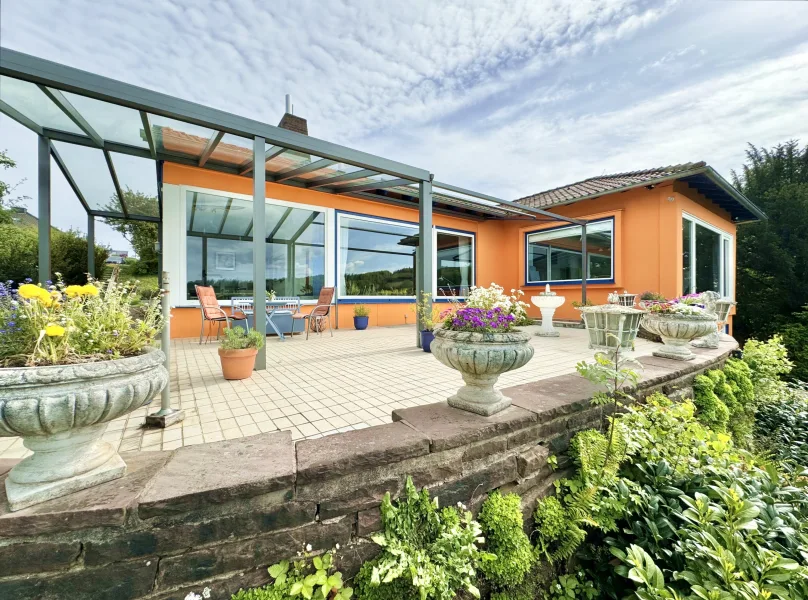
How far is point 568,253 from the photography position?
826 centimetres

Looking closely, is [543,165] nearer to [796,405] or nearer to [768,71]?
[768,71]

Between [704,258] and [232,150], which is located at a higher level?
[232,150]

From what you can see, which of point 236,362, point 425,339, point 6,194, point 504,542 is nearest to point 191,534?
point 504,542

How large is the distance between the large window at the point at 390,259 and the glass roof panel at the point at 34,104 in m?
4.22

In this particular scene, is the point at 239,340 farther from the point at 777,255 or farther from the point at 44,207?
the point at 777,255

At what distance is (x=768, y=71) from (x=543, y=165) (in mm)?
5114

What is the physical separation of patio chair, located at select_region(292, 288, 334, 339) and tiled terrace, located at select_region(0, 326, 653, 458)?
4.00 feet

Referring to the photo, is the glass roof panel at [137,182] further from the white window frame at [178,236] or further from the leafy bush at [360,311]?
the leafy bush at [360,311]

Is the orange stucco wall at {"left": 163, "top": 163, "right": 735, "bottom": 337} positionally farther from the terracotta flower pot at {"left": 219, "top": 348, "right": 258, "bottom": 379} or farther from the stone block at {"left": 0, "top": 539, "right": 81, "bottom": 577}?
the stone block at {"left": 0, "top": 539, "right": 81, "bottom": 577}

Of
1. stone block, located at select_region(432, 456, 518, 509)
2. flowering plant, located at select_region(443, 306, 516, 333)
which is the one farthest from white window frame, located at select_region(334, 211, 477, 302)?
stone block, located at select_region(432, 456, 518, 509)

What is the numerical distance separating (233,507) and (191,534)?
0.44ft

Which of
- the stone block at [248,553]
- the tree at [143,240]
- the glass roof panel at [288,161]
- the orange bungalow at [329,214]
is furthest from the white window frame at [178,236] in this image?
the tree at [143,240]

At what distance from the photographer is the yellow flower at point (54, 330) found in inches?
39.9

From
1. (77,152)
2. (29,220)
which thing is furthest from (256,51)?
(29,220)
